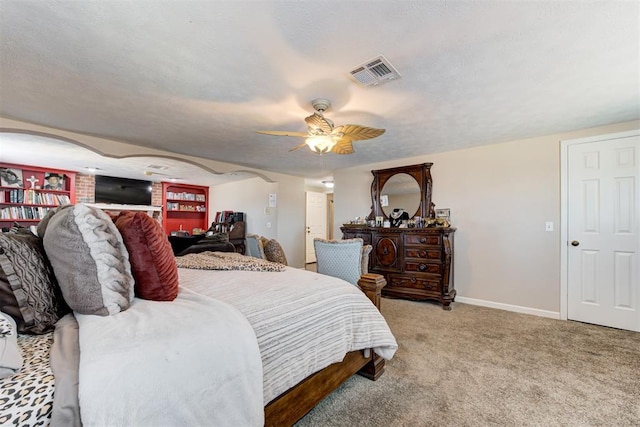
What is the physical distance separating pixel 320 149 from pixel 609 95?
2508 millimetres

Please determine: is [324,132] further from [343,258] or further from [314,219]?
[314,219]

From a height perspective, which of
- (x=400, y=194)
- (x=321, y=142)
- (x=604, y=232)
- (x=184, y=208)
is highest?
(x=321, y=142)

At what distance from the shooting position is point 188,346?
0.92 metres

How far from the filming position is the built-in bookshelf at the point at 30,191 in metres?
5.04

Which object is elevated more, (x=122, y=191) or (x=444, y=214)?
(x=122, y=191)

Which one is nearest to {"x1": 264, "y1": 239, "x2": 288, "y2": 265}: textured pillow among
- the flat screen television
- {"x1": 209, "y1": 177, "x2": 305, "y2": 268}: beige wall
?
{"x1": 209, "y1": 177, "x2": 305, "y2": 268}: beige wall

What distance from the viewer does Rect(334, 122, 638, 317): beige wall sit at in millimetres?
3240

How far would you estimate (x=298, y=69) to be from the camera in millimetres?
1875

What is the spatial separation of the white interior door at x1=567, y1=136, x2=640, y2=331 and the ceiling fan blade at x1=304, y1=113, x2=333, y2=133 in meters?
2.98

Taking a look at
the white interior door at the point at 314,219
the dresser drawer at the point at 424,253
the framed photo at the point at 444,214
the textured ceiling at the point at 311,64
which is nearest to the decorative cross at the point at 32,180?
the textured ceiling at the point at 311,64

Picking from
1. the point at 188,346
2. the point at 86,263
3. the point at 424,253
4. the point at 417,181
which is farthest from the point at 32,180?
the point at 424,253

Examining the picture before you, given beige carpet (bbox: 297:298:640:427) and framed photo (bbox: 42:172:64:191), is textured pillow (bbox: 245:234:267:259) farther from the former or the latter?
framed photo (bbox: 42:172:64:191)

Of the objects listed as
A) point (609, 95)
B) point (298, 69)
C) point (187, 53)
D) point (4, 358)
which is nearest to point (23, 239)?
point (4, 358)

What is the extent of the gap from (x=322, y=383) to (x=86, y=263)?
1.30 metres
